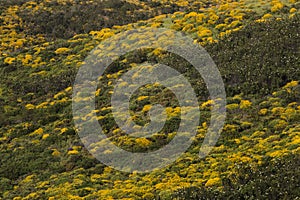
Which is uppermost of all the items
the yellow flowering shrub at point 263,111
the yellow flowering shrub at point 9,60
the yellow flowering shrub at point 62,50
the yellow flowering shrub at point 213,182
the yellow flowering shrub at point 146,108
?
the yellow flowering shrub at point 62,50

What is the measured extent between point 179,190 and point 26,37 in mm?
34378

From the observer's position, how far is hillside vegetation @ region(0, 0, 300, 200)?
2280 centimetres

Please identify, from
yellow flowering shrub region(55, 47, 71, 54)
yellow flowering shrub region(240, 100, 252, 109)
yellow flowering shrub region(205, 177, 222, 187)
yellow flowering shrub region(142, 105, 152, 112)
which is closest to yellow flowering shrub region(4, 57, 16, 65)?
yellow flowering shrub region(55, 47, 71, 54)

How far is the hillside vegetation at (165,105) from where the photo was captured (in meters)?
22.8

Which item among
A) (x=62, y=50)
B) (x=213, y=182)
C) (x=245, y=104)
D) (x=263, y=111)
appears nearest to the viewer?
(x=213, y=182)

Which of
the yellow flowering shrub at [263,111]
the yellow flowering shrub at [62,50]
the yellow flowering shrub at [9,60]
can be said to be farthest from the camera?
the yellow flowering shrub at [62,50]

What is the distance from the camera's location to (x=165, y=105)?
3209 centimetres

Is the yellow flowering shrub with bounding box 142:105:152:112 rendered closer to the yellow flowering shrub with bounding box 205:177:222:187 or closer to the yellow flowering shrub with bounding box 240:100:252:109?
the yellow flowering shrub with bounding box 240:100:252:109

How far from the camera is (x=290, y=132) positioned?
25.3m

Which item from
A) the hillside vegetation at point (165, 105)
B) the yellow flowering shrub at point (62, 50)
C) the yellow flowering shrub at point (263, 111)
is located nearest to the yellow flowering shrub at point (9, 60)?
the hillside vegetation at point (165, 105)

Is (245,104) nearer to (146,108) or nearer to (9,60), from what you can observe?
(146,108)

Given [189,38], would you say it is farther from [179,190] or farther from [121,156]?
[179,190]

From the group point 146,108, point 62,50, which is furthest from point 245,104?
point 62,50

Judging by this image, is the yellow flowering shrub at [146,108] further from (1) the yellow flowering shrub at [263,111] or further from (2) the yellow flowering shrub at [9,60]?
(2) the yellow flowering shrub at [9,60]
